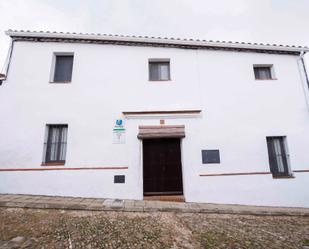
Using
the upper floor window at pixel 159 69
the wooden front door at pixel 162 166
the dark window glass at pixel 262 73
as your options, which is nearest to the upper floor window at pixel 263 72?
the dark window glass at pixel 262 73

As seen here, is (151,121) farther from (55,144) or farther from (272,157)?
(272,157)

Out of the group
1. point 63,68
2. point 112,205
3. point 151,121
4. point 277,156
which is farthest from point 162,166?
point 63,68

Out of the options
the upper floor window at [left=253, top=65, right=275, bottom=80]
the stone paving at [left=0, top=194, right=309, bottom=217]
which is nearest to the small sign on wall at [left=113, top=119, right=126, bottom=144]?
the stone paving at [left=0, top=194, right=309, bottom=217]

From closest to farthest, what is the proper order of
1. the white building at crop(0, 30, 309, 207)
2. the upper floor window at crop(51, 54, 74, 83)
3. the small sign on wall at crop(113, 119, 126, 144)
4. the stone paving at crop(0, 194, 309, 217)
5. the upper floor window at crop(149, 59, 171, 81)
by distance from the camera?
the stone paving at crop(0, 194, 309, 217)
the white building at crop(0, 30, 309, 207)
the small sign on wall at crop(113, 119, 126, 144)
the upper floor window at crop(51, 54, 74, 83)
the upper floor window at crop(149, 59, 171, 81)

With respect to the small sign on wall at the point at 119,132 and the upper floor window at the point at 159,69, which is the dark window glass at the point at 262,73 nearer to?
the upper floor window at the point at 159,69

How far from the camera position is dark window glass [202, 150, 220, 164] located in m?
6.27

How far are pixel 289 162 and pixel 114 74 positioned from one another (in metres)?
8.05

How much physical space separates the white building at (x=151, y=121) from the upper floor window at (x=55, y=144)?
0.04 m

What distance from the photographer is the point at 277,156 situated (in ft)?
21.8

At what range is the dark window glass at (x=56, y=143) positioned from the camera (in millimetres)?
6160

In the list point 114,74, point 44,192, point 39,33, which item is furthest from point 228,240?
point 39,33

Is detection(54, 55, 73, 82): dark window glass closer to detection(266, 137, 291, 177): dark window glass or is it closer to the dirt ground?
the dirt ground

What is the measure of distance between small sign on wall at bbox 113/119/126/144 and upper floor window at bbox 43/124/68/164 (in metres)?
1.95

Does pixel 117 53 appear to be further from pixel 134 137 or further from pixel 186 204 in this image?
pixel 186 204
